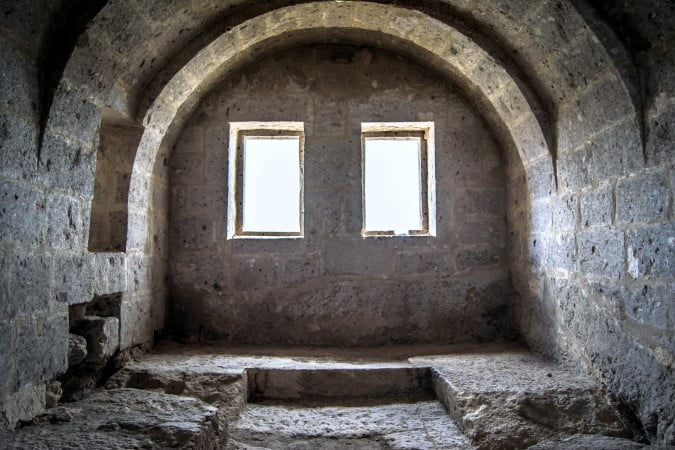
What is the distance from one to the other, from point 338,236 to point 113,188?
140 centimetres

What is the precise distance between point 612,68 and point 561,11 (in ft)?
1.10

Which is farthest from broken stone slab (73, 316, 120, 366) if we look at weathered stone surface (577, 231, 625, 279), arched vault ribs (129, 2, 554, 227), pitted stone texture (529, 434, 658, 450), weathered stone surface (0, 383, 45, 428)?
weathered stone surface (577, 231, 625, 279)

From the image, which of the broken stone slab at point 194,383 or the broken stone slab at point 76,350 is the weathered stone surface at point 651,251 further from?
the broken stone slab at point 76,350

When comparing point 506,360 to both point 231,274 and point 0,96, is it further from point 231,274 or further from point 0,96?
point 0,96

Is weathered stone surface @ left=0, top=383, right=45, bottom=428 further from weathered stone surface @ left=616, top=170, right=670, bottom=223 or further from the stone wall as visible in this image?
weathered stone surface @ left=616, top=170, right=670, bottom=223

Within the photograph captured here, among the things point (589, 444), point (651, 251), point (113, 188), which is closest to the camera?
point (589, 444)

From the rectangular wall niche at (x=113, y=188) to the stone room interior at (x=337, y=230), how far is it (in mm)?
13

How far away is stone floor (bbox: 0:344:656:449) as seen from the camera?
196cm

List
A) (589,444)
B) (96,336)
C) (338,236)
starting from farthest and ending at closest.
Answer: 1. (338,236)
2. (96,336)
3. (589,444)

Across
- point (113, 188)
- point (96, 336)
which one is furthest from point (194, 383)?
point (113, 188)

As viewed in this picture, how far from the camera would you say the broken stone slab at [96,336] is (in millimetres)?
2455

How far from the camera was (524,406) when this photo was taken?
220cm

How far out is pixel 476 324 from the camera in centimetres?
346

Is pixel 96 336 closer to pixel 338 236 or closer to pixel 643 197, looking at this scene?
pixel 338 236
